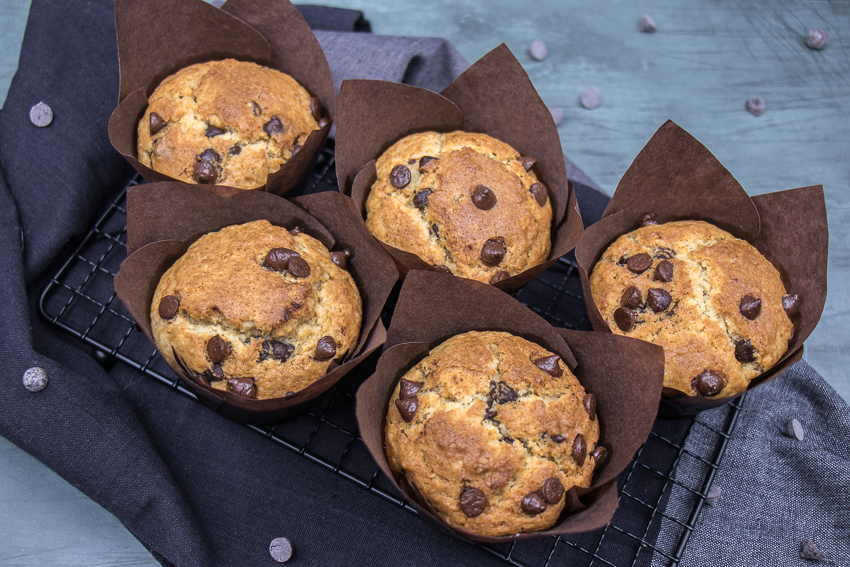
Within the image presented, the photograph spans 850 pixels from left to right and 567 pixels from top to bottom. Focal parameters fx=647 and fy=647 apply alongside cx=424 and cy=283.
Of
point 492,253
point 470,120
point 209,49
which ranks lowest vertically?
point 492,253

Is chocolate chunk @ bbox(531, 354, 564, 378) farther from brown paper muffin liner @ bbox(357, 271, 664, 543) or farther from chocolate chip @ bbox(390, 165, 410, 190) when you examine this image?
chocolate chip @ bbox(390, 165, 410, 190)

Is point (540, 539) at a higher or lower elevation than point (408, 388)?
lower

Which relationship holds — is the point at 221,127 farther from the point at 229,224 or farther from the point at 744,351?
the point at 744,351

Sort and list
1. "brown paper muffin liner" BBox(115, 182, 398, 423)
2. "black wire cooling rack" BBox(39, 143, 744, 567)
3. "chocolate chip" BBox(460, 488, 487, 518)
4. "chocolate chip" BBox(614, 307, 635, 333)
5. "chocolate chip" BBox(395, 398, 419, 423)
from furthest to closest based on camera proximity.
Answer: "black wire cooling rack" BBox(39, 143, 744, 567), "chocolate chip" BBox(614, 307, 635, 333), "brown paper muffin liner" BBox(115, 182, 398, 423), "chocolate chip" BBox(395, 398, 419, 423), "chocolate chip" BBox(460, 488, 487, 518)

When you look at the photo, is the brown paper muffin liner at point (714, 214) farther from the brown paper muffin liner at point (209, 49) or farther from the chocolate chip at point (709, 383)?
the brown paper muffin liner at point (209, 49)

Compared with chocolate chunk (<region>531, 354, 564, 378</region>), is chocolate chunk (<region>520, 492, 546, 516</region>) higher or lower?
lower

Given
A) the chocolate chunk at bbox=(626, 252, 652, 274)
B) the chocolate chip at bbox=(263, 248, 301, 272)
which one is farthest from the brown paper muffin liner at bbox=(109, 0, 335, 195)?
the chocolate chunk at bbox=(626, 252, 652, 274)

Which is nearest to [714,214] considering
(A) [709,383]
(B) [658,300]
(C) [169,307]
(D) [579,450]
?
(B) [658,300]

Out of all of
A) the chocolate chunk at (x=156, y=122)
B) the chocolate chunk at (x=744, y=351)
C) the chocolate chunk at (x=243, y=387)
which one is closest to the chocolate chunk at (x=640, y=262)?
the chocolate chunk at (x=744, y=351)
